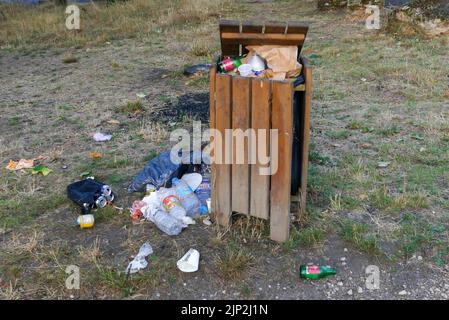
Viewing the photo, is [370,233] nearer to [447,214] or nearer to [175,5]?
[447,214]

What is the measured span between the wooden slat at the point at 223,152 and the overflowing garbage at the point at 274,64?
0.17 m

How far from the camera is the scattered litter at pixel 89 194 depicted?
326 centimetres

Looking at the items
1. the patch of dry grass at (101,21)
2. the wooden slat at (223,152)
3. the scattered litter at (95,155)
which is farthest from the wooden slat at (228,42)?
the patch of dry grass at (101,21)

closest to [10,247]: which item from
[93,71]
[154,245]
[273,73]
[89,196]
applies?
[89,196]

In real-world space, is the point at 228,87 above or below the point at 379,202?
above

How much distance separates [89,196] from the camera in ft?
10.8

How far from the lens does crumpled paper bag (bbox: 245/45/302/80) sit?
2.71 m

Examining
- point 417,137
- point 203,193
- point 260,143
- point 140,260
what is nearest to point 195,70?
point 417,137

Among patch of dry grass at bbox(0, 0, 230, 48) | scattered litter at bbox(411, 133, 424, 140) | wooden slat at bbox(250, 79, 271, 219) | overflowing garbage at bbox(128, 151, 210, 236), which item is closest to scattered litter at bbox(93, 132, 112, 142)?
overflowing garbage at bbox(128, 151, 210, 236)

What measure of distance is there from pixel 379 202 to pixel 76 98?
158 inches

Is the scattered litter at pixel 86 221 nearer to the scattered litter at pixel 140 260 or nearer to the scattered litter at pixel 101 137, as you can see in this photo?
the scattered litter at pixel 140 260

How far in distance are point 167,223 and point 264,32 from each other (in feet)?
4.10

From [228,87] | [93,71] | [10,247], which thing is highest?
[228,87]

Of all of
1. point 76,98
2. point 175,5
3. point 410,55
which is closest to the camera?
point 76,98
